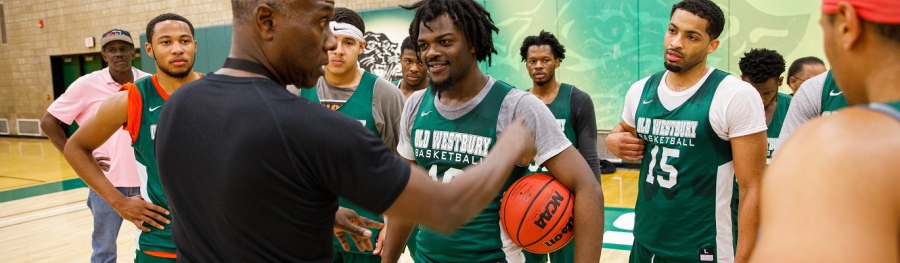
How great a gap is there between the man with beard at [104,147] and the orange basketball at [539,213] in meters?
2.73

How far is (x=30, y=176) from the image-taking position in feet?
36.8

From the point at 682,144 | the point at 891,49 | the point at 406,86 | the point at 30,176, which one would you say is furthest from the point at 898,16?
the point at 30,176

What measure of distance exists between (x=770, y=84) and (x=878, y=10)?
3610 mm

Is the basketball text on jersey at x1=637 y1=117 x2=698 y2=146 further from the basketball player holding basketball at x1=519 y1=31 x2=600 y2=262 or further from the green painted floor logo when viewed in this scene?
the green painted floor logo

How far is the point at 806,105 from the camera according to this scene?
2.84 m

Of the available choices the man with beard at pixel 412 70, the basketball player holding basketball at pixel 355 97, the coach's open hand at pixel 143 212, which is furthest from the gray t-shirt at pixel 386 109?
the man with beard at pixel 412 70

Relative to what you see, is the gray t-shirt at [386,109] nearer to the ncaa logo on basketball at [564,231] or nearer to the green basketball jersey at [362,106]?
the green basketball jersey at [362,106]

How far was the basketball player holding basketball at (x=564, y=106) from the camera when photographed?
4219mm

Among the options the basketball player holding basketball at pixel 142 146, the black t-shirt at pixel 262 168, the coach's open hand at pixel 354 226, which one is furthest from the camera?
the basketball player holding basketball at pixel 142 146

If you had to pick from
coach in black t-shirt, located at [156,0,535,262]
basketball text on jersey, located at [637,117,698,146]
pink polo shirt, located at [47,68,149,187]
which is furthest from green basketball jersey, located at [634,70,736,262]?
pink polo shirt, located at [47,68,149,187]

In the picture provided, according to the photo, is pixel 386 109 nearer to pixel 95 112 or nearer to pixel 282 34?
pixel 282 34

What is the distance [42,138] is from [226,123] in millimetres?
19974

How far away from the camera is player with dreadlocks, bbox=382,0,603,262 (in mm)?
2268

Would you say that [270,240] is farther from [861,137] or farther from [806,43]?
[806,43]
